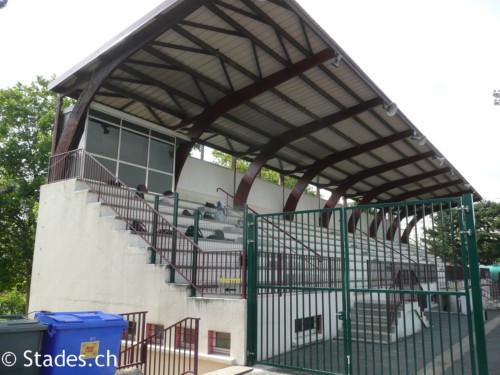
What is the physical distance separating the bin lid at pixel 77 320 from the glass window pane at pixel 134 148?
34.1 ft

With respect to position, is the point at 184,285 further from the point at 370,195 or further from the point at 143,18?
the point at 370,195

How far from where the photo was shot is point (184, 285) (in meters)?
8.16

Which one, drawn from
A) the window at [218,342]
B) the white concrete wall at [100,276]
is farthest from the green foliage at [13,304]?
the window at [218,342]

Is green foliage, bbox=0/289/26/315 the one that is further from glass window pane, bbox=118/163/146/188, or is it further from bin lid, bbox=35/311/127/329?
bin lid, bbox=35/311/127/329

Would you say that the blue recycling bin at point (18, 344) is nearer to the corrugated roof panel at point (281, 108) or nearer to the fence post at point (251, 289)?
the fence post at point (251, 289)

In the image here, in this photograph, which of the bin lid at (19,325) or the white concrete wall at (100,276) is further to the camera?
the white concrete wall at (100,276)

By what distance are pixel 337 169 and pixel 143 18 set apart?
57.0 feet

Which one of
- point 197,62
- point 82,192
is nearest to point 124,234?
point 82,192

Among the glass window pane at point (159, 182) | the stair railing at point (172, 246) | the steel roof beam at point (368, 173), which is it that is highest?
the steel roof beam at point (368, 173)

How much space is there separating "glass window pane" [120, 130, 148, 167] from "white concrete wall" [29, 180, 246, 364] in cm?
390

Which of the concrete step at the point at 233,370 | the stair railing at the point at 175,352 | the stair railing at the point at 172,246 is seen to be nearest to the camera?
the concrete step at the point at 233,370

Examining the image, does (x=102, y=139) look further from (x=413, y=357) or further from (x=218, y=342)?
(x=413, y=357)

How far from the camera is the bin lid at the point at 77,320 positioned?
516cm

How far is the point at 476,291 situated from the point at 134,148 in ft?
43.4
